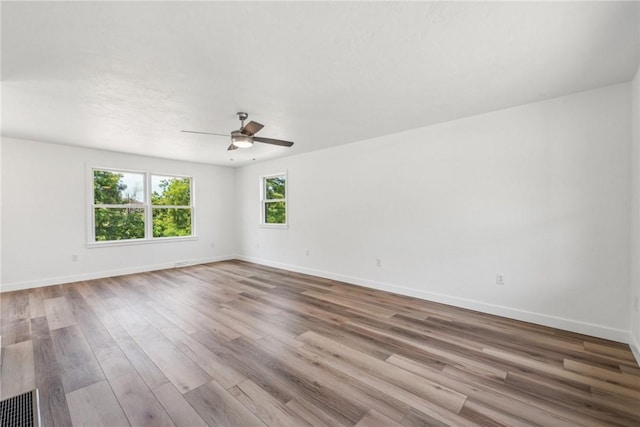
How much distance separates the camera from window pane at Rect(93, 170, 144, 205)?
520cm

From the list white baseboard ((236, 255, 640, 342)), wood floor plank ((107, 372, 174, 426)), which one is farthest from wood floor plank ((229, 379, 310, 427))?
white baseboard ((236, 255, 640, 342))

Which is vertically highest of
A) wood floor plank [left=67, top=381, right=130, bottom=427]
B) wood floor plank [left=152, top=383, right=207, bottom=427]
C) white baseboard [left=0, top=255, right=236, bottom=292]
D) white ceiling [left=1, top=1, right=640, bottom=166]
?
white ceiling [left=1, top=1, right=640, bottom=166]

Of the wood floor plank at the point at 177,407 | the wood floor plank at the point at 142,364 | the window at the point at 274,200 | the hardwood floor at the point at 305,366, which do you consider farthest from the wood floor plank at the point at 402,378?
the window at the point at 274,200

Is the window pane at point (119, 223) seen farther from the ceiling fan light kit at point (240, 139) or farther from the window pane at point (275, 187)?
the ceiling fan light kit at point (240, 139)

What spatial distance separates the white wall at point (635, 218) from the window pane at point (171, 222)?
7280 millimetres

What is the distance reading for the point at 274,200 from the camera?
6340mm

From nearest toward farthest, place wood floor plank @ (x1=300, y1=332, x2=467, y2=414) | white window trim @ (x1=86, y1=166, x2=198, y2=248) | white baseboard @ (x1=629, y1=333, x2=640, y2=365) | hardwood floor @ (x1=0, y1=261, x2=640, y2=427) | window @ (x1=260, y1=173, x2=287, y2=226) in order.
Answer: hardwood floor @ (x1=0, y1=261, x2=640, y2=427) < wood floor plank @ (x1=300, y1=332, x2=467, y2=414) < white baseboard @ (x1=629, y1=333, x2=640, y2=365) < white window trim @ (x1=86, y1=166, x2=198, y2=248) < window @ (x1=260, y1=173, x2=287, y2=226)

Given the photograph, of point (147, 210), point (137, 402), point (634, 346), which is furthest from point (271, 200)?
point (634, 346)

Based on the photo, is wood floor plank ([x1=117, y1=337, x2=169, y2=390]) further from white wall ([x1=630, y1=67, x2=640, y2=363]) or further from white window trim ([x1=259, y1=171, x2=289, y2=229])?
white wall ([x1=630, y1=67, x2=640, y2=363])

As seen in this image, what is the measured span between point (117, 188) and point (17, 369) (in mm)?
4036

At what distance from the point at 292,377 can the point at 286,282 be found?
2805 millimetres

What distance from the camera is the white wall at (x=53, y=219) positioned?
4320 mm

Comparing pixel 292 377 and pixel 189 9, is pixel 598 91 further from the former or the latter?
pixel 292 377

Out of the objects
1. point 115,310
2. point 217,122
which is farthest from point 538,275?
point 115,310
